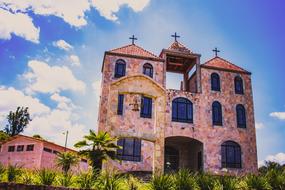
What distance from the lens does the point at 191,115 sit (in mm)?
25438

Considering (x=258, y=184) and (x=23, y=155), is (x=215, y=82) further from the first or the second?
(x=23, y=155)

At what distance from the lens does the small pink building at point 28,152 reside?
33.3 metres

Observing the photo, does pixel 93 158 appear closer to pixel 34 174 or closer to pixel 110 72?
pixel 34 174

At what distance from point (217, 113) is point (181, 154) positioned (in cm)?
537

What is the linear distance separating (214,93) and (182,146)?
6087 mm

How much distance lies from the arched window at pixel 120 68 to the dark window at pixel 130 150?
5875mm

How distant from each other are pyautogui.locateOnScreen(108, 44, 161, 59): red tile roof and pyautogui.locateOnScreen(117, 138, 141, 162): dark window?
800cm

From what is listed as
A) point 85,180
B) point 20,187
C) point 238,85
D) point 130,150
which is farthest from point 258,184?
point 238,85

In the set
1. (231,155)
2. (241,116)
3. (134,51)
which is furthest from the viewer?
(134,51)

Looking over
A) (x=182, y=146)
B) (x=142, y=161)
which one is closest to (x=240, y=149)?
(x=182, y=146)

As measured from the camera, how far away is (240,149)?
25.4 meters

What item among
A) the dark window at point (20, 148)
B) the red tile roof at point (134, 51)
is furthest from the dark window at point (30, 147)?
the red tile roof at point (134, 51)

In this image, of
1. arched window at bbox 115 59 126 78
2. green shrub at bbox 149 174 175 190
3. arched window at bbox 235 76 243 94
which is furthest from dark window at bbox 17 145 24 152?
green shrub at bbox 149 174 175 190

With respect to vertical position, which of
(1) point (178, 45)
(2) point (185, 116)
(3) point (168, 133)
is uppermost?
(1) point (178, 45)
